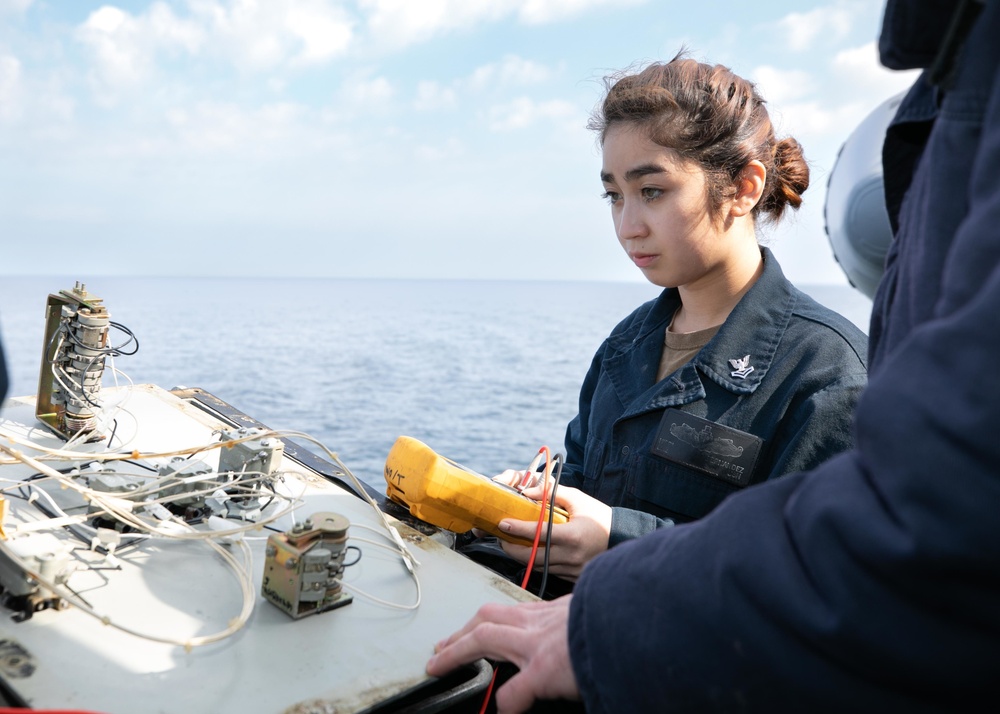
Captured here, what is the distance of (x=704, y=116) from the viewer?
1.39 meters

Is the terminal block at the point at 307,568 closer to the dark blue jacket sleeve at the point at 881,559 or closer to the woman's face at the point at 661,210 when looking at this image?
the dark blue jacket sleeve at the point at 881,559

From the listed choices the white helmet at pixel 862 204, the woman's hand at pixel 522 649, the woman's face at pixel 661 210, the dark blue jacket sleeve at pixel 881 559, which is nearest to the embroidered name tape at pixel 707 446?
the woman's face at pixel 661 210

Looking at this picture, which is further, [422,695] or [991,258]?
[422,695]

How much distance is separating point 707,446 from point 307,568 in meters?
0.74

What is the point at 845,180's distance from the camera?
0.89m

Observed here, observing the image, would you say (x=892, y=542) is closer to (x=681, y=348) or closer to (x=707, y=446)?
(x=707, y=446)

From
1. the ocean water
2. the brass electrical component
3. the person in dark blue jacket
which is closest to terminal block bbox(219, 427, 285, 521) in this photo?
the brass electrical component

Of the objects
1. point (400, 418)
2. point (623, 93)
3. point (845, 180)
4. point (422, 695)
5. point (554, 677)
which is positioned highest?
point (623, 93)

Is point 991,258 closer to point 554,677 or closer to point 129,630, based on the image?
point 554,677

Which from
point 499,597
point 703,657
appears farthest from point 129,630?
point 703,657

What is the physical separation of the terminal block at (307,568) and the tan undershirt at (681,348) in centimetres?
85

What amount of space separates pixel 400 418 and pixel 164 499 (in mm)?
6115

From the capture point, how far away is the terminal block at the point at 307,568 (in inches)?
32.3

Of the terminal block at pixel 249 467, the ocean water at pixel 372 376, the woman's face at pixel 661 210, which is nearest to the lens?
the terminal block at pixel 249 467
